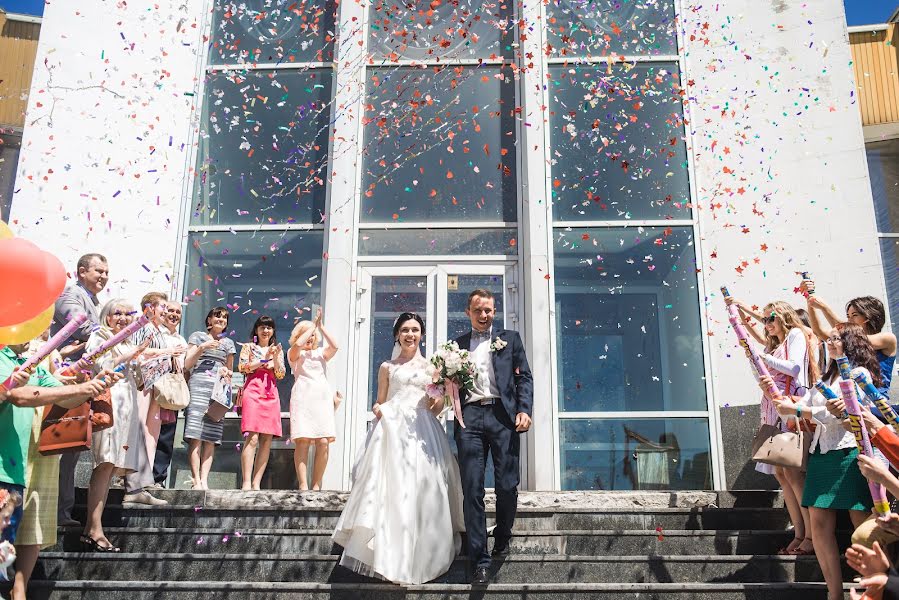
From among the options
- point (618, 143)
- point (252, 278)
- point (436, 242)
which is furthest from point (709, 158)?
point (252, 278)

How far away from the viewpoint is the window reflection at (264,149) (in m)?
9.14

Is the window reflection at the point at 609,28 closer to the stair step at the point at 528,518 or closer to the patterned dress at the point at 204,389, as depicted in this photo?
the patterned dress at the point at 204,389

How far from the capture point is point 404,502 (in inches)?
201

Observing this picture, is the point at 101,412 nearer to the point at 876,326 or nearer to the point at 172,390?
the point at 172,390

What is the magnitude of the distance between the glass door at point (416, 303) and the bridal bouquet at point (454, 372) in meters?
3.00

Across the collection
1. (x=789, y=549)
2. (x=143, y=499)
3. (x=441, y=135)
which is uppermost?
(x=441, y=135)

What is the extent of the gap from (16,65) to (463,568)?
8559 mm

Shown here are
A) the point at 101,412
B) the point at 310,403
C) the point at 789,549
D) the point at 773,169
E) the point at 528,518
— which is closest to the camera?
the point at 101,412

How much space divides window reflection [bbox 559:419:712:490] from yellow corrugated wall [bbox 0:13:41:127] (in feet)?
24.9

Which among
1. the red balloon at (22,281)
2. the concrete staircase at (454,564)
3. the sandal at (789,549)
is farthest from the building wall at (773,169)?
the red balloon at (22,281)

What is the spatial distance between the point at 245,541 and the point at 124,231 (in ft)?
14.7

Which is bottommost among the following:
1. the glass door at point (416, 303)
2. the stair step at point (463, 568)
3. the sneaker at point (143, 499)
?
the stair step at point (463, 568)

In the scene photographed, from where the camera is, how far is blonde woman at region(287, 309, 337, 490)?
7.32 meters

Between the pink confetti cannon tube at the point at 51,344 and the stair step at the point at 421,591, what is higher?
the pink confetti cannon tube at the point at 51,344
